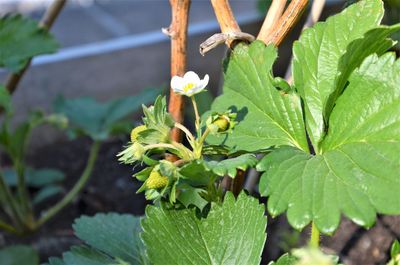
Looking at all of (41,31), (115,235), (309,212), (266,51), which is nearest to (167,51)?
(41,31)

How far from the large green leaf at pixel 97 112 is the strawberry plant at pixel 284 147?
0.67m

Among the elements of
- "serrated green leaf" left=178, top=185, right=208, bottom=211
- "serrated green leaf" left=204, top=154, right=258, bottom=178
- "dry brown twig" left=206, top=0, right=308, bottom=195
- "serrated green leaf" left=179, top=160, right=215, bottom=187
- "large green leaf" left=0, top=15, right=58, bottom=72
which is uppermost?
"dry brown twig" left=206, top=0, right=308, bottom=195

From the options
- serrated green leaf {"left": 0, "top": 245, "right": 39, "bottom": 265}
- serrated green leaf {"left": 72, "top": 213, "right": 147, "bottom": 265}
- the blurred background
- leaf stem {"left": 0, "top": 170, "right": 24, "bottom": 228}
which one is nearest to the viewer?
serrated green leaf {"left": 72, "top": 213, "right": 147, "bottom": 265}

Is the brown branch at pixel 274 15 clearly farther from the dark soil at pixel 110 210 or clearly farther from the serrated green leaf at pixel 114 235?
the dark soil at pixel 110 210

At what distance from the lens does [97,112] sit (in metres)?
1.38

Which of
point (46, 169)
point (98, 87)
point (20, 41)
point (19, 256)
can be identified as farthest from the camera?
point (98, 87)

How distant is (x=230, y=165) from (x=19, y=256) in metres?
0.67

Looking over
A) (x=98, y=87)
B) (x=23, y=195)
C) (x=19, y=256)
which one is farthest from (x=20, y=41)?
(x=98, y=87)

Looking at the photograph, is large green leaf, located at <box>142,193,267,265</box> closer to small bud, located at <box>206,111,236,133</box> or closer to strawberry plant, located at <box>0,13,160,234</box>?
small bud, located at <box>206,111,236,133</box>

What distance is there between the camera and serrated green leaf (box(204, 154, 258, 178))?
0.50 meters

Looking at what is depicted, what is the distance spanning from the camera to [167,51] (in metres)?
1.77

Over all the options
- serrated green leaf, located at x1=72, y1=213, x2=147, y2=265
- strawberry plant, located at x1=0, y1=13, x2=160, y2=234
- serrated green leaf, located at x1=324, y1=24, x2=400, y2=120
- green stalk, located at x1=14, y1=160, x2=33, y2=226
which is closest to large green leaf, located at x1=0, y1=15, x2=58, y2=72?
strawberry plant, located at x1=0, y1=13, x2=160, y2=234

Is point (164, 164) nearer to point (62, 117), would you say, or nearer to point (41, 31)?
point (41, 31)

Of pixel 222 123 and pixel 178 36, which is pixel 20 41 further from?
pixel 222 123
